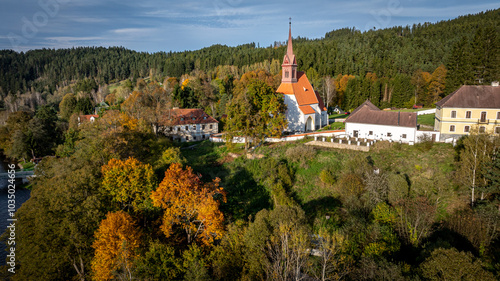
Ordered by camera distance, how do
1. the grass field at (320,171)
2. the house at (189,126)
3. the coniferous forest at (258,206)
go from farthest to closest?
1. the house at (189,126)
2. the grass field at (320,171)
3. the coniferous forest at (258,206)

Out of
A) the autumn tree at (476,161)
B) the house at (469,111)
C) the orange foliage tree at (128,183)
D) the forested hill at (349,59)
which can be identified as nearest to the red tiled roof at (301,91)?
the house at (469,111)

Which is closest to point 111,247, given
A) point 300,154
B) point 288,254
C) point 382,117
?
point 288,254

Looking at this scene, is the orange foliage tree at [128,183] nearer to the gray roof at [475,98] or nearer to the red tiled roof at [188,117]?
the red tiled roof at [188,117]

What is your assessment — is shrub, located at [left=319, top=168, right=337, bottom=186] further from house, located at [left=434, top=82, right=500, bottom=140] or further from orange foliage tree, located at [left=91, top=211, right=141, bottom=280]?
orange foliage tree, located at [left=91, top=211, right=141, bottom=280]

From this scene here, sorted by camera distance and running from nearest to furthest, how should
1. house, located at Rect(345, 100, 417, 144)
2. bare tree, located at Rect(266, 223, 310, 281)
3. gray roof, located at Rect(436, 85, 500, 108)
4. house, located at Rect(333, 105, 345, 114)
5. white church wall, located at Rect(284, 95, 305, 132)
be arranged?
bare tree, located at Rect(266, 223, 310, 281) → gray roof, located at Rect(436, 85, 500, 108) → house, located at Rect(345, 100, 417, 144) → white church wall, located at Rect(284, 95, 305, 132) → house, located at Rect(333, 105, 345, 114)

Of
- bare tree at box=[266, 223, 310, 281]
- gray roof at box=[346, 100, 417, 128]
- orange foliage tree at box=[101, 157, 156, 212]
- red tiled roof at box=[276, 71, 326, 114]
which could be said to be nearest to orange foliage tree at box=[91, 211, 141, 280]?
orange foliage tree at box=[101, 157, 156, 212]

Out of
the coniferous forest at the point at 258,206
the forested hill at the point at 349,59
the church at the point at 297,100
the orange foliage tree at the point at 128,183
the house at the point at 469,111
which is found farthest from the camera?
the forested hill at the point at 349,59

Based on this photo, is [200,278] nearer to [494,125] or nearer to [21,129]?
[494,125]

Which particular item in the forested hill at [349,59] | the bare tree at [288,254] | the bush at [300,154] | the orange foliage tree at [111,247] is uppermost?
the forested hill at [349,59]
